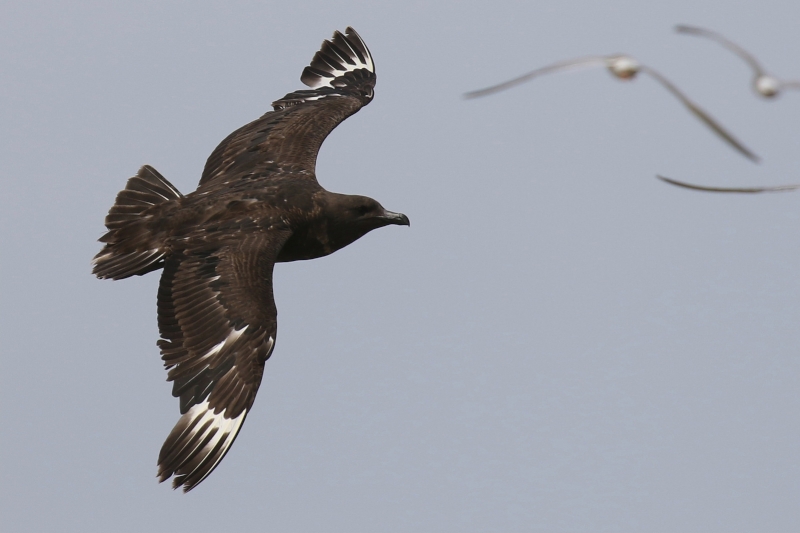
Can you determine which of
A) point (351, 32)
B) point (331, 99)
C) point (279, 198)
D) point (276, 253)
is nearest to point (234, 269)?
point (276, 253)

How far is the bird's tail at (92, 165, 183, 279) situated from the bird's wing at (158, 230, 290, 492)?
0.99 ft

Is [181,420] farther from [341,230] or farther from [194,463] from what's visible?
[341,230]

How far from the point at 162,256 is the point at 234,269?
688 millimetres

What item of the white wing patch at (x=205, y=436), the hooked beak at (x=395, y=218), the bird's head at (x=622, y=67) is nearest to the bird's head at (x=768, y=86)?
the bird's head at (x=622, y=67)

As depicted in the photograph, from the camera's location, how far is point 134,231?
347 inches

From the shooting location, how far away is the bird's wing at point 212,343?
7742 mm

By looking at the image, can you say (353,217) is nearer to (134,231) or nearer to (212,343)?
(134,231)

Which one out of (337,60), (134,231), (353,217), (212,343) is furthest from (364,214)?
(337,60)

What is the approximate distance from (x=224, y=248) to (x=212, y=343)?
0.82 metres

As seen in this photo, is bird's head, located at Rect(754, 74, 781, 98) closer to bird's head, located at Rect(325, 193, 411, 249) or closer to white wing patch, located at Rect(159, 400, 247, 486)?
white wing patch, located at Rect(159, 400, 247, 486)

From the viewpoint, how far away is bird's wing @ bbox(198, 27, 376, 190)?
9812 millimetres

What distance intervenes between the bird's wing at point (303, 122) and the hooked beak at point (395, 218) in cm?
74

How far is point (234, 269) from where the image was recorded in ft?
27.0

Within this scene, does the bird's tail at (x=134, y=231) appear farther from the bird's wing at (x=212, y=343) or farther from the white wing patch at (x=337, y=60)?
the white wing patch at (x=337, y=60)
